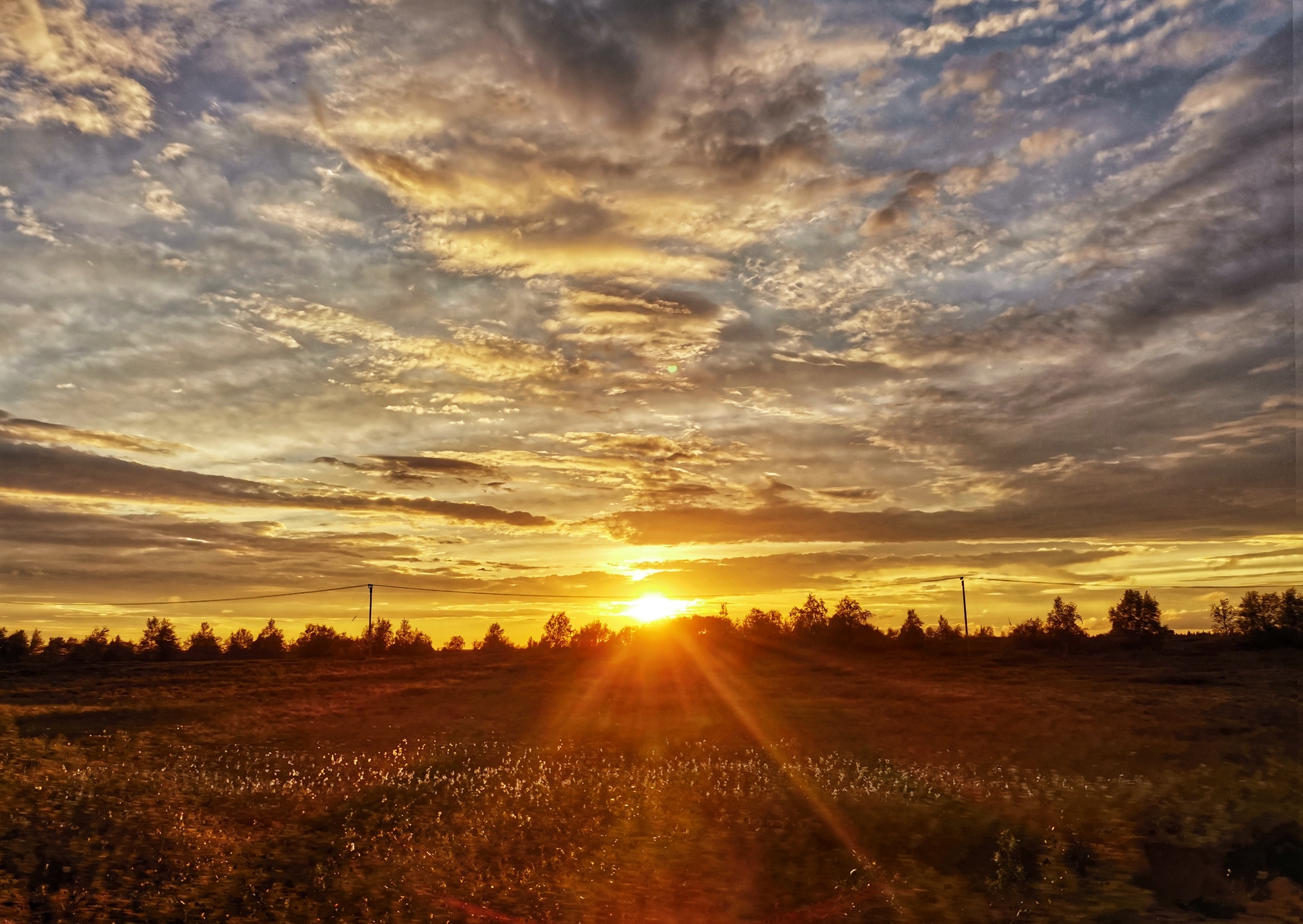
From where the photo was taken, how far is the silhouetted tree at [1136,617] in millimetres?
107438

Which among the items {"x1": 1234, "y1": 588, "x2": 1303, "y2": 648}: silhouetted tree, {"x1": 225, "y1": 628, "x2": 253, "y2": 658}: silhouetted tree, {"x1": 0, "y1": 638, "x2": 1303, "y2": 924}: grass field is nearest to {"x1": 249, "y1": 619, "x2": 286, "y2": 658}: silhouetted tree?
{"x1": 225, "y1": 628, "x2": 253, "y2": 658}: silhouetted tree

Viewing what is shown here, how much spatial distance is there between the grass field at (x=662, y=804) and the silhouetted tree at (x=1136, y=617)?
54925mm

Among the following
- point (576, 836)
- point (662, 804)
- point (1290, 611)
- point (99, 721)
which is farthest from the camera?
point (1290, 611)

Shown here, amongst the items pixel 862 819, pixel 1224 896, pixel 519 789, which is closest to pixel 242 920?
pixel 519 789

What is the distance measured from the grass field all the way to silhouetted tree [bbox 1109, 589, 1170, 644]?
180 feet

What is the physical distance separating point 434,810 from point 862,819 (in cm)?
1294

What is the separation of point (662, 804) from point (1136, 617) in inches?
4151

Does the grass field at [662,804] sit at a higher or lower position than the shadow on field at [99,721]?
lower

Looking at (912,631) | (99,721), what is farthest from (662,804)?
(912,631)

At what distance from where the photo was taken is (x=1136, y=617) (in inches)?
4429

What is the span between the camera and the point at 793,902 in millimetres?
19281

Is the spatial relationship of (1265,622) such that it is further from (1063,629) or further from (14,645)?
(14,645)

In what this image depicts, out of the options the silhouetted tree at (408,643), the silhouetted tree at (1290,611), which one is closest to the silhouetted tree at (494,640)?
the silhouetted tree at (408,643)

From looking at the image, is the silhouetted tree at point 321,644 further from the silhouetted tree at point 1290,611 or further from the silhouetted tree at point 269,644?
the silhouetted tree at point 1290,611
